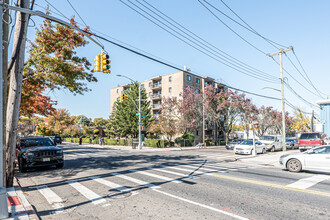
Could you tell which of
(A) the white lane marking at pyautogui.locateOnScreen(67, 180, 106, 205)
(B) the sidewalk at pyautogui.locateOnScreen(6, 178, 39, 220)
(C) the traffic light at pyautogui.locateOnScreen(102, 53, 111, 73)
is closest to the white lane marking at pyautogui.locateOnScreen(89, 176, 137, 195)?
(A) the white lane marking at pyautogui.locateOnScreen(67, 180, 106, 205)

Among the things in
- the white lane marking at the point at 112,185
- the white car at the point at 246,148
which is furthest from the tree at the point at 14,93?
the white car at the point at 246,148

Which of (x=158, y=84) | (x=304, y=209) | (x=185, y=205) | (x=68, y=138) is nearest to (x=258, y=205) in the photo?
(x=304, y=209)

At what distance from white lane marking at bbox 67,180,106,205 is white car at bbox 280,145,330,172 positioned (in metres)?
9.82

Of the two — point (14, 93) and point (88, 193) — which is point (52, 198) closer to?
point (88, 193)

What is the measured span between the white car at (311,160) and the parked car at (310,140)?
37.7ft

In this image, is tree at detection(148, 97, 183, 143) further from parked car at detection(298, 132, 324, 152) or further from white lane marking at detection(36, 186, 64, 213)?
white lane marking at detection(36, 186, 64, 213)

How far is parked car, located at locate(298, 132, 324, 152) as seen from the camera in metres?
19.6

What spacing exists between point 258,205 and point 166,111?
33269 millimetres

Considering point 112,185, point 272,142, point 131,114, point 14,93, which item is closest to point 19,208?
point 112,185

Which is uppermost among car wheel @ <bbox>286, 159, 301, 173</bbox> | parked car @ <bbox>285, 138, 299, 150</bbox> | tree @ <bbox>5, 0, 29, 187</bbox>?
tree @ <bbox>5, 0, 29, 187</bbox>

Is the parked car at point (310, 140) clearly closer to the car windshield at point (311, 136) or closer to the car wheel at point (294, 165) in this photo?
the car windshield at point (311, 136)

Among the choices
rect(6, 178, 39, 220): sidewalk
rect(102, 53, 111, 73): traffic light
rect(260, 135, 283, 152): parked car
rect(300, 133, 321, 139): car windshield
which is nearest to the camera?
rect(6, 178, 39, 220): sidewalk

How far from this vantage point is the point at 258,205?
5.24m

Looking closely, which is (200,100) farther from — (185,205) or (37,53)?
(185,205)
